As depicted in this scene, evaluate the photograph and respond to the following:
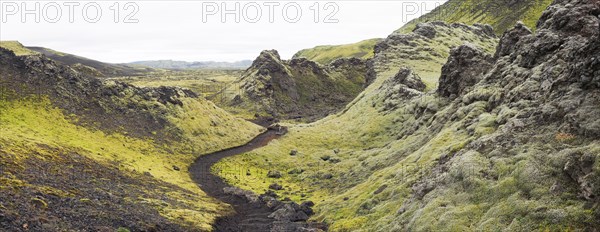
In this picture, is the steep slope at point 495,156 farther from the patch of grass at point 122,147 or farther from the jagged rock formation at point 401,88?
the jagged rock formation at point 401,88

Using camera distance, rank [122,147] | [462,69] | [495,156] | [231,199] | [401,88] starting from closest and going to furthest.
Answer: [495,156] < [231,199] < [462,69] < [122,147] < [401,88]

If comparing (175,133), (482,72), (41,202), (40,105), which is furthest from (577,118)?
(40,105)

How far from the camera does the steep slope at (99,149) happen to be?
50.7 metres

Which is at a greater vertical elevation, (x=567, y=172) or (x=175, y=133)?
(x=567, y=172)

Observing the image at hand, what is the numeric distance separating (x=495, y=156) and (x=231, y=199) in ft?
166

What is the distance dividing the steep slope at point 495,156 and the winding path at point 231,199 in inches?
253

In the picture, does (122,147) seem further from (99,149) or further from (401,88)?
(401,88)

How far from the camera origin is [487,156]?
158 feet

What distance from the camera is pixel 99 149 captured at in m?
89.1

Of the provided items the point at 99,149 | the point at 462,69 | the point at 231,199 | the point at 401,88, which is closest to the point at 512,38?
the point at 462,69

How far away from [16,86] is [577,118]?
385 feet

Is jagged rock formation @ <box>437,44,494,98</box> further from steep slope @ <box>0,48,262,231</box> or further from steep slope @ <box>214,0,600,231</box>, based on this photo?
steep slope @ <box>0,48,262,231</box>

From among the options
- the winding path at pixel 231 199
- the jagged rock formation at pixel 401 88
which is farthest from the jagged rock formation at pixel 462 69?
the winding path at pixel 231 199

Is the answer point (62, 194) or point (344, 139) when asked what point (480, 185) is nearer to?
point (62, 194)
